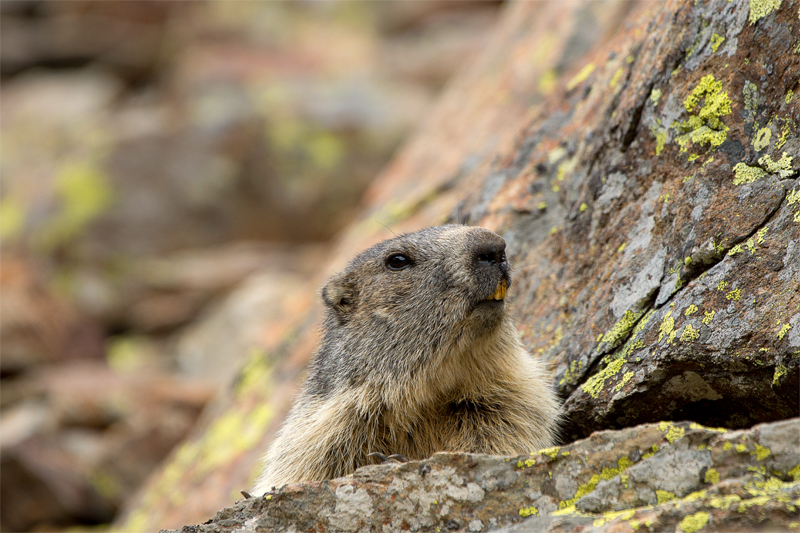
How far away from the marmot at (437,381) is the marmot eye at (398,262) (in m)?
0.09

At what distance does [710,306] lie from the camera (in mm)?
5020

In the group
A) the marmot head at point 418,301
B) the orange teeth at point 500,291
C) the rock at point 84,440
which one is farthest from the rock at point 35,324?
the orange teeth at point 500,291

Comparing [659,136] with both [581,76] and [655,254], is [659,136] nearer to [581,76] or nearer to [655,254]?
[655,254]

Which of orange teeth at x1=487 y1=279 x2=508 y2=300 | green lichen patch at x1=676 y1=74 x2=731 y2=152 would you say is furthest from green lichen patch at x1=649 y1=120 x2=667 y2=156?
orange teeth at x1=487 y1=279 x2=508 y2=300

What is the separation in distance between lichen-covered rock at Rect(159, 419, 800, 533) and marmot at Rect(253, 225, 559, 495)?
127 cm

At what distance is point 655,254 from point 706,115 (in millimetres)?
1081

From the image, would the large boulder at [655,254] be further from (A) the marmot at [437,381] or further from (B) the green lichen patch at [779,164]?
(A) the marmot at [437,381]

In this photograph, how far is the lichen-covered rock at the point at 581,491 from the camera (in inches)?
148

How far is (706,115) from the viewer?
559 centimetres

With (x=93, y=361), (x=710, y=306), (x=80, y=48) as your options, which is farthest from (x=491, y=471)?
(x=80, y=48)

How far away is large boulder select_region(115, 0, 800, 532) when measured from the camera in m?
4.41

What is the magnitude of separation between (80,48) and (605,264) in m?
31.8

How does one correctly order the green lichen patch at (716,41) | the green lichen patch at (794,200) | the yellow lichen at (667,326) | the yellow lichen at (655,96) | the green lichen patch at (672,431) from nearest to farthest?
the green lichen patch at (672,431) < the green lichen patch at (794,200) < the yellow lichen at (667,326) < the green lichen patch at (716,41) < the yellow lichen at (655,96)

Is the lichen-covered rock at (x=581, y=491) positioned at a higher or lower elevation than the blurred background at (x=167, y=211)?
lower
